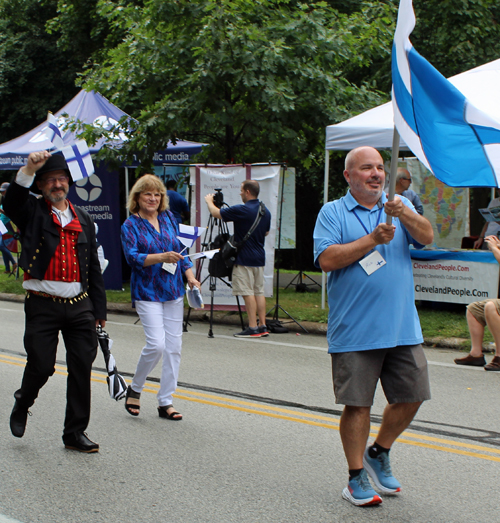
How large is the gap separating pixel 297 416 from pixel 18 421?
216 centimetres

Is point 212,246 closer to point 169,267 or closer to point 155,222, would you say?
point 155,222

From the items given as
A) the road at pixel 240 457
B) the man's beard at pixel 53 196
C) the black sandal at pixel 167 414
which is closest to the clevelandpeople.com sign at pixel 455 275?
the road at pixel 240 457

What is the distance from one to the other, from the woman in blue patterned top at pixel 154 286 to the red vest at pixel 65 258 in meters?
0.80

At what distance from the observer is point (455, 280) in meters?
10.6

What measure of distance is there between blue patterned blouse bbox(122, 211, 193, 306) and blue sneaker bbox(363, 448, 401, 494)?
7.27 ft

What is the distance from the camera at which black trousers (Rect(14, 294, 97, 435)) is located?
4.66 meters

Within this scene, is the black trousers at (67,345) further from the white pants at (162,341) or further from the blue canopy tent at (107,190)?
the blue canopy tent at (107,190)

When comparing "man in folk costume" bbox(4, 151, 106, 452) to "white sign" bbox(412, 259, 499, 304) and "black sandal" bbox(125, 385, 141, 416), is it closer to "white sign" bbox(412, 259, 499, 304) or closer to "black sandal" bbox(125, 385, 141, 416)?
"black sandal" bbox(125, 385, 141, 416)

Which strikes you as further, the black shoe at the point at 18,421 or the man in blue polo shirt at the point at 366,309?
the black shoe at the point at 18,421

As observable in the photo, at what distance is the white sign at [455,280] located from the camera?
33.7 feet

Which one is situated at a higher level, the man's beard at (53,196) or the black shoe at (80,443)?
the man's beard at (53,196)

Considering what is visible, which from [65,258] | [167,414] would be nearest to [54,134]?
[65,258]

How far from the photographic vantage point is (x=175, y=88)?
11.7 m

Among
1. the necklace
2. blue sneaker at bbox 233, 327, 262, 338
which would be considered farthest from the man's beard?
blue sneaker at bbox 233, 327, 262, 338
